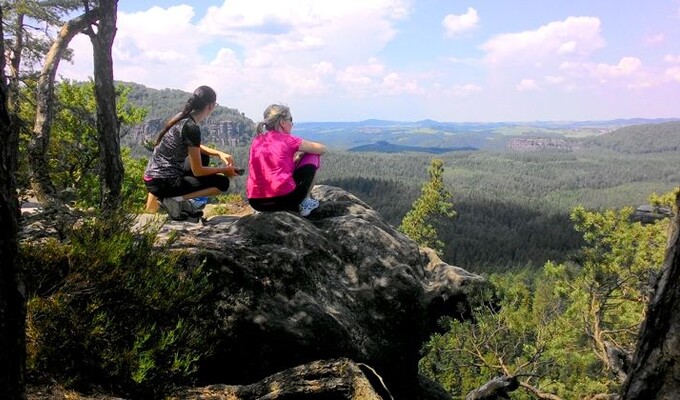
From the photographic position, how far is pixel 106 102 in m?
8.09

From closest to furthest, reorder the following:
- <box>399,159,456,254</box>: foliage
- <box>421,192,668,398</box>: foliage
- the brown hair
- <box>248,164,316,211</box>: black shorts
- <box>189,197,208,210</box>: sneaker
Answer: the brown hair → <box>248,164,316,211</box>: black shorts → <box>189,197,208,210</box>: sneaker → <box>421,192,668,398</box>: foliage → <box>399,159,456,254</box>: foliage

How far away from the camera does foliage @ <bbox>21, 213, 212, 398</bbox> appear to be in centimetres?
386

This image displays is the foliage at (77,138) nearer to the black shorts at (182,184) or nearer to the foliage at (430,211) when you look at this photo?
the black shorts at (182,184)

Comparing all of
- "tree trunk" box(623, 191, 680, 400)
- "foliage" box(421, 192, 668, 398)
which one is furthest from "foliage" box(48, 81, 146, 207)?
"tree trunk" box(623, 191, 680, 400)

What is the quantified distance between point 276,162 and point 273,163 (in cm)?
7

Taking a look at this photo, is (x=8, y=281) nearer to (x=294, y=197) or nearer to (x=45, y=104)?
(x=294, y=197)

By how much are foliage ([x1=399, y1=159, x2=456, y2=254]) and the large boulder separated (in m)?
34.6

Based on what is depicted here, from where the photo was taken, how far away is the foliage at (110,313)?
386 cm

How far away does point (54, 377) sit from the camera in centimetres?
380

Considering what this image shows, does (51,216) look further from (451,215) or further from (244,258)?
(451,215)

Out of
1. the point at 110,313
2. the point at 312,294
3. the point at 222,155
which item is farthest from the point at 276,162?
the point at 110,313

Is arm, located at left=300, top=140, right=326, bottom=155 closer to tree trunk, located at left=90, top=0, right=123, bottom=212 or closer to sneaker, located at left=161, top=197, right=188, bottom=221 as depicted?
sneaker, located at left=161, top=197, right=188, bottom=221

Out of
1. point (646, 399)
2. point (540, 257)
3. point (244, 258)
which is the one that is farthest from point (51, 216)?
point (540, 257)

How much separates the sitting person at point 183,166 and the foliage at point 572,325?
5.97 m
